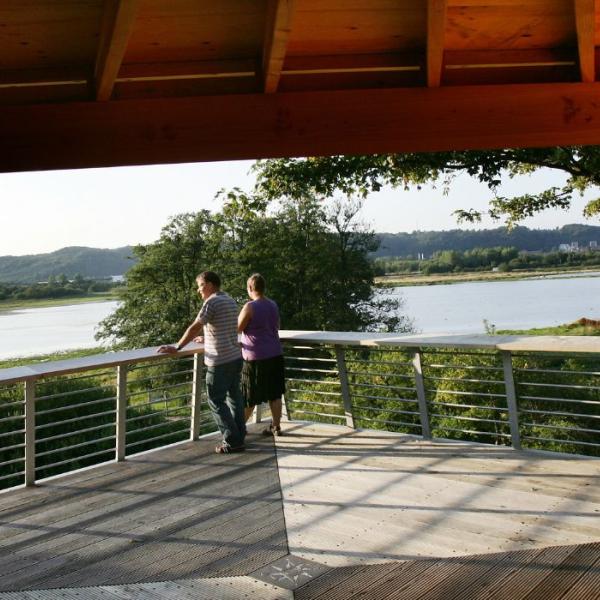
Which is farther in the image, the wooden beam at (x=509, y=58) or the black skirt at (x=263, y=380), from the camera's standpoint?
the black skirt at (x=263, y=380)

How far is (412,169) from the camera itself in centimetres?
1021

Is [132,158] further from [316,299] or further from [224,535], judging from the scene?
[316,299]

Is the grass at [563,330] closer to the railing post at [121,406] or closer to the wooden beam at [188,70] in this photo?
the railing post at [121,406]

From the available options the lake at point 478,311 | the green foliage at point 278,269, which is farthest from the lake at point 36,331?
the green foliage at point 278,269

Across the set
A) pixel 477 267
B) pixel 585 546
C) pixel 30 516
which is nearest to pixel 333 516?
pixel 585 546

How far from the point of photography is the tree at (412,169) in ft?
32.7

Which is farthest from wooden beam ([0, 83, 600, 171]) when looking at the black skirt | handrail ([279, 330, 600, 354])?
the black skirt

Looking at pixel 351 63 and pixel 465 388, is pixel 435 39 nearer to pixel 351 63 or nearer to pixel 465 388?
pixel 351 63

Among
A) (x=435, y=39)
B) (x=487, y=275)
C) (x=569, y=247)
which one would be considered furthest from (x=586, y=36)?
(x=487, y=275)

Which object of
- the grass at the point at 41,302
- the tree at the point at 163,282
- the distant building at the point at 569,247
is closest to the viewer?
the distant building at the point at 569,247

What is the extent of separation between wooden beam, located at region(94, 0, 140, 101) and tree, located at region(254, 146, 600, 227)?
22.6 ft

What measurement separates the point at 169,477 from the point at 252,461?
0.66m

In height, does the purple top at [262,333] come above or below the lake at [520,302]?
above

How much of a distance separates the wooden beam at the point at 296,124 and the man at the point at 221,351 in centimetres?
207
